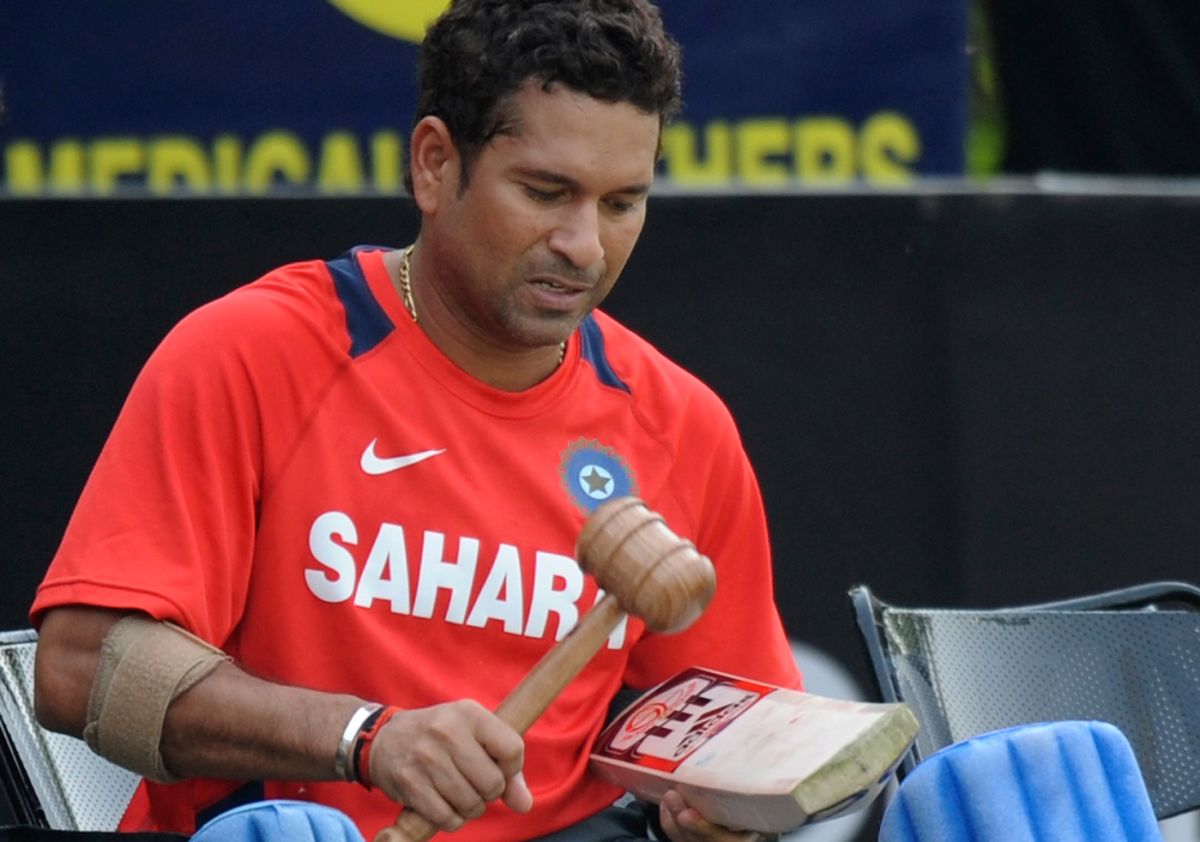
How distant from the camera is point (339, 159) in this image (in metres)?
4.35

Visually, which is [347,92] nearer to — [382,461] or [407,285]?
[407,285]

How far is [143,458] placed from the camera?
2.15 meters

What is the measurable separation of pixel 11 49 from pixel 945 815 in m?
2.96

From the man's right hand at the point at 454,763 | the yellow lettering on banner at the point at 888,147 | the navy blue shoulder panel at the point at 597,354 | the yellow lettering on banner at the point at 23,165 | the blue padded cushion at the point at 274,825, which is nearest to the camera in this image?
the blue padded cushion at the point at 274,825

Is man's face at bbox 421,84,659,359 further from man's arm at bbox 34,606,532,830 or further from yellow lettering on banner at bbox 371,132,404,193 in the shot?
yellow lettering on banner at bbox 371,132,404,193

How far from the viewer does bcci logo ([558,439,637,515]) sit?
7.92ft

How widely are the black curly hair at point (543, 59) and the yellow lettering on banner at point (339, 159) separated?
199 cm

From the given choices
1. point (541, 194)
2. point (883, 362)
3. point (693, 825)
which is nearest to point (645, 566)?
point (693, 825)

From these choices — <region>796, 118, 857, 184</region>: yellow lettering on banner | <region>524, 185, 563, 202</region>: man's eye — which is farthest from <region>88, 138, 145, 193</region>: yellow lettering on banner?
<region>524, 185, 563, 202</region>: man's eye

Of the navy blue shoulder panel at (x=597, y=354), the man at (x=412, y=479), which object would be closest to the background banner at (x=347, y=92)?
the navy blue shoulder panel at (x=597, y=354)

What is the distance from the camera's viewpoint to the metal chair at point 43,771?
227cm

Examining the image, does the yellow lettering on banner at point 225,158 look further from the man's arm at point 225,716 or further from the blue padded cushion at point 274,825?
the blue padded cushion at point 274,825

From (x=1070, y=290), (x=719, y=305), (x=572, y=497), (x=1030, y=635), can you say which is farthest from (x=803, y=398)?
(x=572, y=497)

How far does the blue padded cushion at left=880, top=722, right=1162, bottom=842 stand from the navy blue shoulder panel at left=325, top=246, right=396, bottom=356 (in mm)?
812
